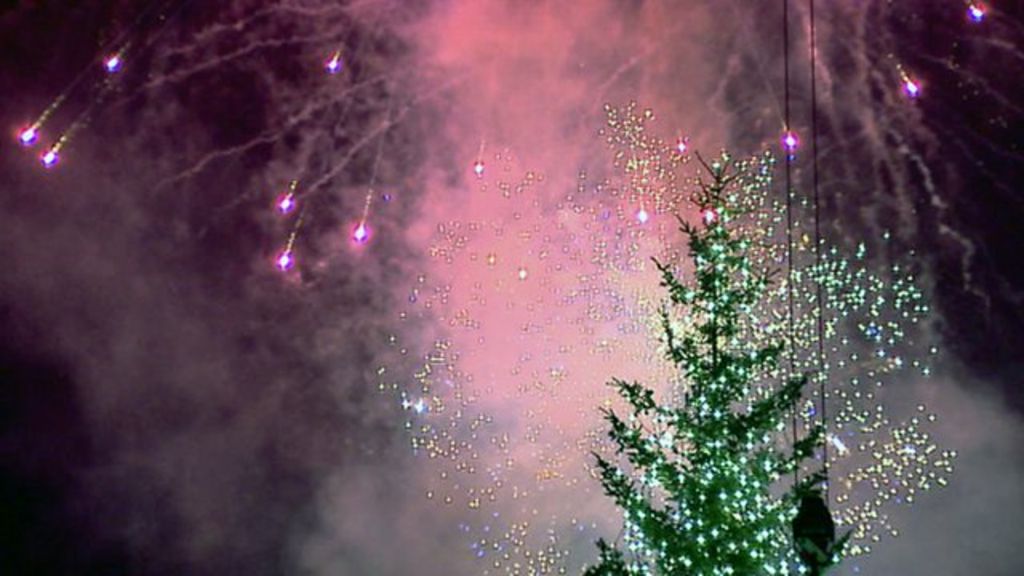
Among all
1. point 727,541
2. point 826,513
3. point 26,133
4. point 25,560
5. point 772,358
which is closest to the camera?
point 826,513

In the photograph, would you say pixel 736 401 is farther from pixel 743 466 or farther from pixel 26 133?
pixel 26 133

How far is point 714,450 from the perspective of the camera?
12.2m

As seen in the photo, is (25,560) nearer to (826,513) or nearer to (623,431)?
(623,431)

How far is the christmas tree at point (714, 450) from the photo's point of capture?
39.3 feet

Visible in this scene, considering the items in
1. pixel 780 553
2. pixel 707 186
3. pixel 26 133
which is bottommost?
pixel 780 553

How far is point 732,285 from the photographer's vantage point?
13.1 m

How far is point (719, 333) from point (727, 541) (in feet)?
8.20

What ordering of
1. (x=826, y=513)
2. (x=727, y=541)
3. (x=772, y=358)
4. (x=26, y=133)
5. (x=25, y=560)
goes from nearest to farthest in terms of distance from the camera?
(x=826, y=513) < (x=727, y=541) < (x=772, y=358) < (x=26, y=133) < (x=25, y=560)

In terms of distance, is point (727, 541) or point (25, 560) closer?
point (727, 541)

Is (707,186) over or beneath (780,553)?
over

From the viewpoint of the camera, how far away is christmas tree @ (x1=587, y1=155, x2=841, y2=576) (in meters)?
12.0

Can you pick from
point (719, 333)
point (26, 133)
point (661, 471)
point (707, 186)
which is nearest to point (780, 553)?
point (661, 471)

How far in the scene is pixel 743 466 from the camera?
1216 cm

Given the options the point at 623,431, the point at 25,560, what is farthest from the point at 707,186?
the point at 25,560
